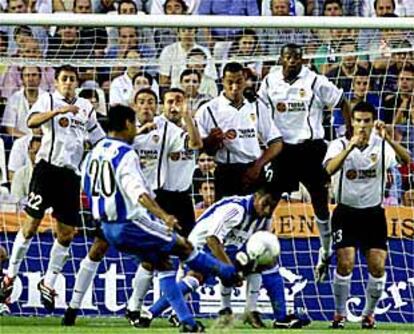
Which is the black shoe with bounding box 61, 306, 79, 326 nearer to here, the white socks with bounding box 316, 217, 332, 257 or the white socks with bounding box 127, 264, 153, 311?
the white socks with bounding box 127, 264, 153, 311

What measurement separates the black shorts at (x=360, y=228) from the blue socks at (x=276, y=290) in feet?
3.20

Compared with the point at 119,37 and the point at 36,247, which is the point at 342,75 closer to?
the point at 119,37

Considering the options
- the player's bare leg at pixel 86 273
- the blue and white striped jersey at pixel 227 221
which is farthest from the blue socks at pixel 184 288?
the player's bare leg at pixel 86 273

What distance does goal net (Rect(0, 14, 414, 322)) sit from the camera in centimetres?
1509

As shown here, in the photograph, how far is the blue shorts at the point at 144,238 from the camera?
11266mm

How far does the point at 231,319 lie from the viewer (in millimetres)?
11852

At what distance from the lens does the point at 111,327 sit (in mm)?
13461

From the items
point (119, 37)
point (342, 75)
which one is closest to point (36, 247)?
point (119, 37)

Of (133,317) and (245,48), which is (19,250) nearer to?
(133,317)

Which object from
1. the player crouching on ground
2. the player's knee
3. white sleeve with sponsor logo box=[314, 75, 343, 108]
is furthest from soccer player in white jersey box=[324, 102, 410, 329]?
the player's knee

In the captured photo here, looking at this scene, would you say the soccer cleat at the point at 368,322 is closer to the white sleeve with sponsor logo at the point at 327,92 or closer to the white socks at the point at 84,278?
the white sleeve with sponsor logo at the point at 327,92

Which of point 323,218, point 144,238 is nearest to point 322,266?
point 323,218

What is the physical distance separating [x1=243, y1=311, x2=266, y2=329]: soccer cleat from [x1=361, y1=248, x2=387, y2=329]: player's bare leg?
1.01 meters

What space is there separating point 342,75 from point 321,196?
Result: 146 centimetres
